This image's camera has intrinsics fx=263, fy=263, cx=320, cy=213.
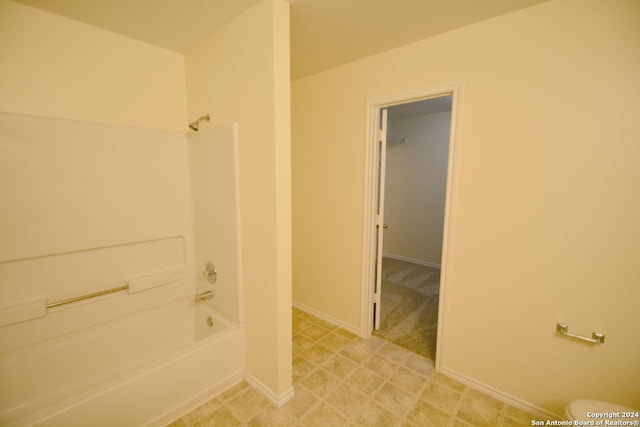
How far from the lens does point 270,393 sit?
1.71 meters

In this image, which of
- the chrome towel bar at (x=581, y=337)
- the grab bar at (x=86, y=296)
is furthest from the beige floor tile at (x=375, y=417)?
the grab bar at (x=86, y=296)

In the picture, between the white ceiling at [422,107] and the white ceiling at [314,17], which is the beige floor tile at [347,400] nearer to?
the white ceiling at [314,17]

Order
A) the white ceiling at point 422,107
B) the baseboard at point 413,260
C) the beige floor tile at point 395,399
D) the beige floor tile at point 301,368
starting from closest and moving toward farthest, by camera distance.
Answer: the beige floor tile at point 395,399
the beige floor tile at point 301,368
the white ceiling at point 422,107
the baseboard at point 413,260

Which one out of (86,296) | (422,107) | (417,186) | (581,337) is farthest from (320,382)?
(422,107)

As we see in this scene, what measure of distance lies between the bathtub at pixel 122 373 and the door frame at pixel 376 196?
114 cm

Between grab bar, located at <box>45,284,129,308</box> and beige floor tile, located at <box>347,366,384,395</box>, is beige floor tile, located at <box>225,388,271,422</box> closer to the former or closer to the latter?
beige floor tile, located at <box>347,366,384,395</box>

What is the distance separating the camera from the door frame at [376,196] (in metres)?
1.73

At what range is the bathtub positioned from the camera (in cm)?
132

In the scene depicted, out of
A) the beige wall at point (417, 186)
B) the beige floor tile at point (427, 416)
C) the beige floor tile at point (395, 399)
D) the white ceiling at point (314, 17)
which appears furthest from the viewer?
the beige wall at point (417, 186)

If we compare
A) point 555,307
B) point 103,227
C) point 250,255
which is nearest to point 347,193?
point 250,255

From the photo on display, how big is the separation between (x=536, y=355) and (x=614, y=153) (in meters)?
1.18

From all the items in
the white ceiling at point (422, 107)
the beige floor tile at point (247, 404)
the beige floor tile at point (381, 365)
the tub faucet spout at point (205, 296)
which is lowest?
the beige floor tile at point (247, 404)

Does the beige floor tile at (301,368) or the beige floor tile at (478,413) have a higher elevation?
the beige floor tile at (478,413)

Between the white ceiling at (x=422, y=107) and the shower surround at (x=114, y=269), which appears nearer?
the shower surround at (x=114, y=269)
